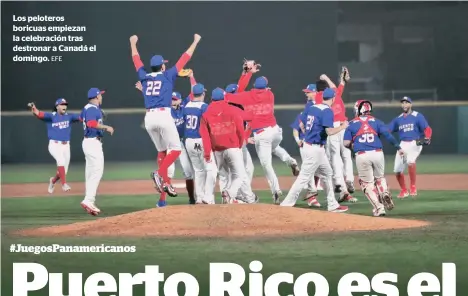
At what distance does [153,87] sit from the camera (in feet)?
31.1

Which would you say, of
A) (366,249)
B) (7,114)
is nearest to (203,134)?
(366,249)

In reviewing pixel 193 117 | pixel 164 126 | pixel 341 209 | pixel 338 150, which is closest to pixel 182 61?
pixel 164 126

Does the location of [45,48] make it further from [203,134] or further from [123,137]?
[123,137]

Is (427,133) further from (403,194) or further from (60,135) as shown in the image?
(60,135)

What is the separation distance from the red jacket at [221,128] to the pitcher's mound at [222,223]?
3.13ft

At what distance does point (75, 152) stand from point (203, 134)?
9772 millimetres

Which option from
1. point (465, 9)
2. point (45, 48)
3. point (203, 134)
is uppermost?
point (465, 9)

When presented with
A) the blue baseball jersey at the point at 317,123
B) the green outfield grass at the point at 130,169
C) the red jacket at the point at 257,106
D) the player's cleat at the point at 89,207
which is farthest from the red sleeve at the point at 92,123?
the green outfield grass at the point at 130,169

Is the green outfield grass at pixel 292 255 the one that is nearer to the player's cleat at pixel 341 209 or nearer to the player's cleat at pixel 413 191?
the player's cleat at pixel 341 209

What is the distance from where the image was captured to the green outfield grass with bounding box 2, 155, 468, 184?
16.1m

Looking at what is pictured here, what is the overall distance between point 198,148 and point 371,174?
1.85 meters

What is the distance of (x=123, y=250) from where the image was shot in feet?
26.5

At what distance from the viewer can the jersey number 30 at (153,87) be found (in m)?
9.47

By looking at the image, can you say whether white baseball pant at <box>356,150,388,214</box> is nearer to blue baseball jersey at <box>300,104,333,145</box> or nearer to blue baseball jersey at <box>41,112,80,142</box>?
blue baseball jersey at <box>300,104,333,145</box>
